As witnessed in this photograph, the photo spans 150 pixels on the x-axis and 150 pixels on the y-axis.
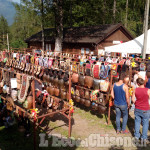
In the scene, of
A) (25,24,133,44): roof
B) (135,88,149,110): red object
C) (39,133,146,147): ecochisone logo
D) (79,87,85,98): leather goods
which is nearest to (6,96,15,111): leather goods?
(39,133,146,147): ecochisone logo

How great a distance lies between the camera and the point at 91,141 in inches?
195

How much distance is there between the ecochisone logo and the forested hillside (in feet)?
32.5

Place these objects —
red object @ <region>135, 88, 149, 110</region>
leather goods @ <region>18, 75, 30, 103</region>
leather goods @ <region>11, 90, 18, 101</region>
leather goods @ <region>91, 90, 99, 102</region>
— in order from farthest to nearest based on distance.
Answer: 1. leather goods @ <region>91, 90, 99, 102</region>
2. leather goods @ <region>11, 90, 18, 101</region>
3. red object @ <region>135, 88, 149, 110</region>
4. leather goods @ <region>18, 75, 30, 103</region>

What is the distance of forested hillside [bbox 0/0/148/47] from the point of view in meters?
17.7

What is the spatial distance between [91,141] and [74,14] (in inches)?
981

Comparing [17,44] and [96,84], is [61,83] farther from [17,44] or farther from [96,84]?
[17,44]

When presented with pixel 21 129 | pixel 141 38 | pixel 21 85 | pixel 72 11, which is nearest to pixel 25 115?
pixel 21 129

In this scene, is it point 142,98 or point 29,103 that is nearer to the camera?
point 29,103

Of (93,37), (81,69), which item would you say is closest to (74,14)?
(93,37)

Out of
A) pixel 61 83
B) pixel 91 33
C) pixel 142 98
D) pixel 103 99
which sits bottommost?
pixel 103 99

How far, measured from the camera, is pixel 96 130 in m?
5.55

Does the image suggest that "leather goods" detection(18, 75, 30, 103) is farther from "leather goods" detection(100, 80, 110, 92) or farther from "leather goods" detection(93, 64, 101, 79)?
"leather goods" detection(93, 64, 101, 79)

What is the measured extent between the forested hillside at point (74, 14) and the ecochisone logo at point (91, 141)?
32.5ft

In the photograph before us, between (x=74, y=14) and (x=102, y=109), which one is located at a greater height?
(x=74, y=14)
